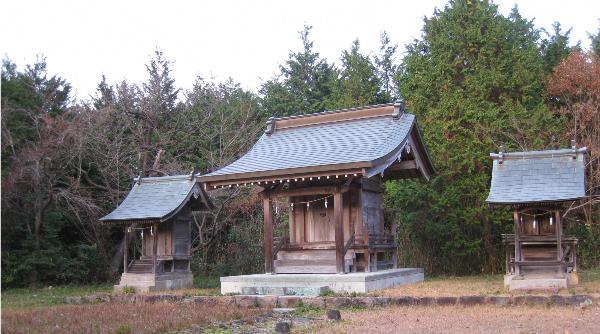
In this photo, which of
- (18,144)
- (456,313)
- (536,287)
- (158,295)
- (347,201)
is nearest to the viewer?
(456,313)

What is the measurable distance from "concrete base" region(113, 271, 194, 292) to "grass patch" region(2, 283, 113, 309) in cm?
114

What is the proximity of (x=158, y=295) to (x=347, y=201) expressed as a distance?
6.07 m

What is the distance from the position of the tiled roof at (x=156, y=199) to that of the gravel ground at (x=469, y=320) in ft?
26.1

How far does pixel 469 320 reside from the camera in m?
10.9

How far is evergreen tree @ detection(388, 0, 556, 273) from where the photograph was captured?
21.7 m

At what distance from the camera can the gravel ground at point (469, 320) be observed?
9.81 metres

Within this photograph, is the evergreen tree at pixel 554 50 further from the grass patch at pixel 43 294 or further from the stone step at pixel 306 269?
the grass patch at pixel 43 294

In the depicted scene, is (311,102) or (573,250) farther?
(311,102)

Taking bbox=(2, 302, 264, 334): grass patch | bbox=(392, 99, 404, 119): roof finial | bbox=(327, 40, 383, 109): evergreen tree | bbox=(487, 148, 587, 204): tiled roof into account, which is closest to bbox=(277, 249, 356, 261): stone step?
bbox=(2, 302, 264, 334): grass patch

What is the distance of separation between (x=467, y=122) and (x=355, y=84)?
9019 millimetres

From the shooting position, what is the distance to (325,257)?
57.0ft

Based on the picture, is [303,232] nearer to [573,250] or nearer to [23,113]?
[573,250]

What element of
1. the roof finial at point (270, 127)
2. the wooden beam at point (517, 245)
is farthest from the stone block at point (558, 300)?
the roof finial at point (270, 127)

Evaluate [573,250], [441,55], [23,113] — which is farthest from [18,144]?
[573,250]
